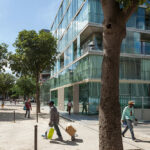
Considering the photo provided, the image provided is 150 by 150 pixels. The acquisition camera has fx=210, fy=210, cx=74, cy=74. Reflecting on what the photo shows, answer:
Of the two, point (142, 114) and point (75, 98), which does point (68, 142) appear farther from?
point (75, 98)

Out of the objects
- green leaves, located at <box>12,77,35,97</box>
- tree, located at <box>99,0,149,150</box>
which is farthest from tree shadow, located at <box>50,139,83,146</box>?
green leaves, located at <box>12,77,35,97</box>

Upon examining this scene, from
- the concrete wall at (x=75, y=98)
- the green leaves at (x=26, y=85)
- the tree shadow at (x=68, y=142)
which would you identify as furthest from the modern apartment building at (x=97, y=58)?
the green leaves at (x=26, y=85)

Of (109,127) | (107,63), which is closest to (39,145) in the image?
(109,127)

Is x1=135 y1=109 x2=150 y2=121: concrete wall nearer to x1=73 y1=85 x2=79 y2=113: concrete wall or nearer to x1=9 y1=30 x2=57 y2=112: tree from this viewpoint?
x1=73 y1=85 x2=79 y2=113: concrete wall

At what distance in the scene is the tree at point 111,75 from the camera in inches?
197

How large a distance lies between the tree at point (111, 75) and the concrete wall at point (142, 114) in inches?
470

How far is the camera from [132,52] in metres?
22.9

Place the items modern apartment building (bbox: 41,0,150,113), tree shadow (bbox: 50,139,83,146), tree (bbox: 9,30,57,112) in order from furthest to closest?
tree (bbox: 9,30,57,112) < modern apartment building (bbox: 41,0,150,113) < tree shadow (bbox: 50,139,83,146)

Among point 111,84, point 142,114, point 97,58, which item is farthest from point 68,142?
point 97,58

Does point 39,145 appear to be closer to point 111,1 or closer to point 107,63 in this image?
point 107,63

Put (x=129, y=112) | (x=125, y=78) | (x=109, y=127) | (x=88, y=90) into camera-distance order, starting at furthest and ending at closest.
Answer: (x=125, y=78) → (x=88, y=90) → (x=129, y=112) → (x=109, y=127)

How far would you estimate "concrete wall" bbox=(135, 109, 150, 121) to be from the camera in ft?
53.6

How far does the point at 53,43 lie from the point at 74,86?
5.77 meters

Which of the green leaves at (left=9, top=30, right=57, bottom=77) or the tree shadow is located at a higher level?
the green leaves at (left=9, top=30, right=57, bottom=77)
